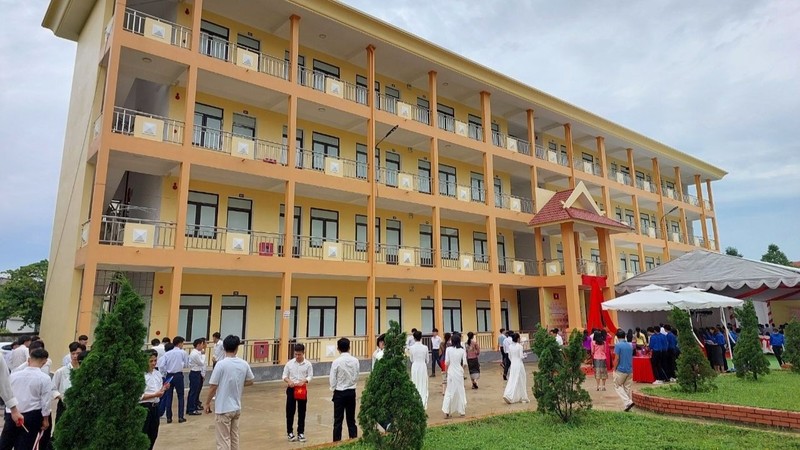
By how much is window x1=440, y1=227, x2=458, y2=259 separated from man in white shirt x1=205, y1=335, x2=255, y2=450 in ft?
56.7

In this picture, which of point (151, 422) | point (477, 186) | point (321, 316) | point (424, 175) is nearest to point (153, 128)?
point (321, 316)

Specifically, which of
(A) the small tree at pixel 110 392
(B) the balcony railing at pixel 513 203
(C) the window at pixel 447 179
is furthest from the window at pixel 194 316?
(B) the balcony railing at pixel 513 203

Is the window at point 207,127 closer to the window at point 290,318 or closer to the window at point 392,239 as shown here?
the window at point 290,318

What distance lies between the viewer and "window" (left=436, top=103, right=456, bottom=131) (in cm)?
2283

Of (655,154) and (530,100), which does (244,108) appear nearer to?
(530,100)

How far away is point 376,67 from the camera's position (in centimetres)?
2164

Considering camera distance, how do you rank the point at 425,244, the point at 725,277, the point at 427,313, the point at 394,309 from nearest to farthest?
the point at 725,277 < the point at 394,309 < the point at 427,313 < the point at 425,244

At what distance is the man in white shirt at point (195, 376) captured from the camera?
32.3ft

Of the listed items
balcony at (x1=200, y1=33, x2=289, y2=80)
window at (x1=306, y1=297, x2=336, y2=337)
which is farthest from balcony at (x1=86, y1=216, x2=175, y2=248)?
balcony at (x1=200, y1=33, x2=289, y2=80)

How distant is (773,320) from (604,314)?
11.5 metres

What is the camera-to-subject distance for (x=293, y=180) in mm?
16750

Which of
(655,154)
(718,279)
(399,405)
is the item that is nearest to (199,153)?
(399,405)

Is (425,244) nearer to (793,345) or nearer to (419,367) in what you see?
(419,367)

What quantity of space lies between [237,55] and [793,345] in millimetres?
18967
